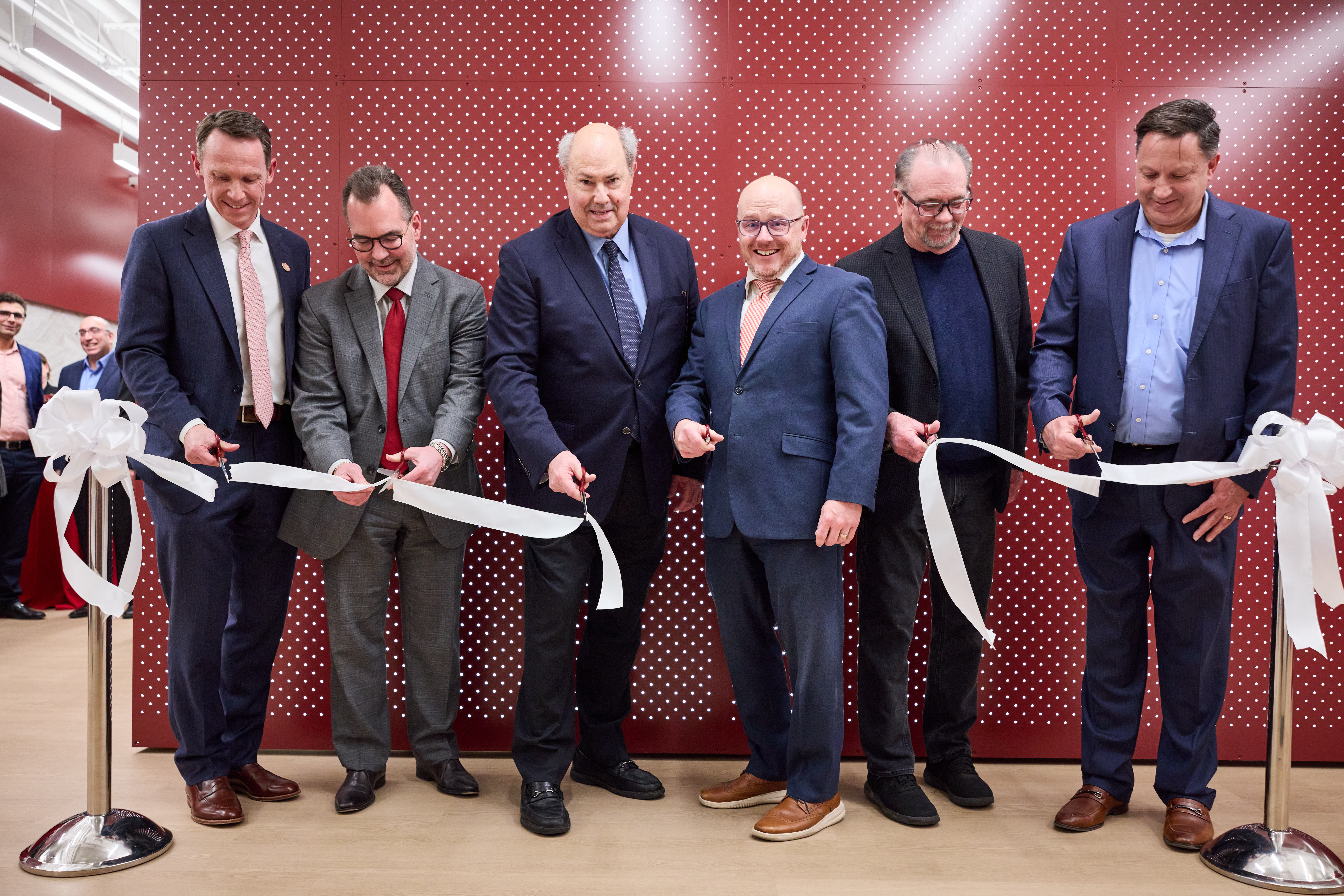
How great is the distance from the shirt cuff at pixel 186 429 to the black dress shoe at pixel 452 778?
1262 millimetres

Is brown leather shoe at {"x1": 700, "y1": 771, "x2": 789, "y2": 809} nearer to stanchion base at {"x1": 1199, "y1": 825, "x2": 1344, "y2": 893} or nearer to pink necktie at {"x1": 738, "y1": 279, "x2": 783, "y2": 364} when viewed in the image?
stanchion base at {"x1": 1199, "y1": 825, "x2": 1344, "y2": 893}

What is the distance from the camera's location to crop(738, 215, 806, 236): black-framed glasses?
2473 mm

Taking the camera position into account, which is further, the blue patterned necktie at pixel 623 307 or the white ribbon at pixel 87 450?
the blue patterned necktie at pixel 623 307

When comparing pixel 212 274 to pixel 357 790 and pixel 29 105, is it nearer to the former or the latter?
pixel 357 790

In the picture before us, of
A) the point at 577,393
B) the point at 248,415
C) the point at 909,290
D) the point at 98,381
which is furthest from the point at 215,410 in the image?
the point at 98,381

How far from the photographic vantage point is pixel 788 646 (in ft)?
8.36

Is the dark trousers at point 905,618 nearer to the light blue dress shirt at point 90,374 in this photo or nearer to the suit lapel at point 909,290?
the suit lapel at point 909,290

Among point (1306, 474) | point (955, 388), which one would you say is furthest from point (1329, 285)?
point (955, 388)

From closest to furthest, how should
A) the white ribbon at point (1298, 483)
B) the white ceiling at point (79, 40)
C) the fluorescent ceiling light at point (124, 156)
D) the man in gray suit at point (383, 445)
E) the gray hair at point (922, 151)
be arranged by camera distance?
the white ribbon at point (1298, 483), the gray hair at point (922, 151), the man in gray suit at point (383, 445), the white ceiling at point (79, 40), the fluorescent ceiling light at point (124, 156)

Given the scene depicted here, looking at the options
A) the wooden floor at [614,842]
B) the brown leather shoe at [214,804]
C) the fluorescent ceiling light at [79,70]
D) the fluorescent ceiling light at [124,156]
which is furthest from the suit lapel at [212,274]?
the fluorescent ceiling light at [124,156]

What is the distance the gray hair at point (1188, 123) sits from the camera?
2.36m

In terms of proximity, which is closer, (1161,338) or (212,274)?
(1161,338)

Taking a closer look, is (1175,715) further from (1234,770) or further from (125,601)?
(125,601)

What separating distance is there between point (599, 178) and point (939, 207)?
39.7 inches
